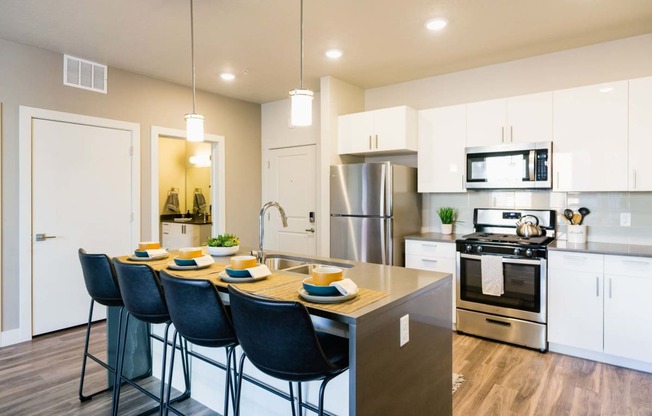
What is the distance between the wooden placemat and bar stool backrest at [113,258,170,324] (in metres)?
0.59

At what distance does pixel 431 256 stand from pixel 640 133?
1.91 meters

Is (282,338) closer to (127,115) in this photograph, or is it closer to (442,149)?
(442,149)

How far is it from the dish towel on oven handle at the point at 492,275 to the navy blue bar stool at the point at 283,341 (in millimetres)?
2310

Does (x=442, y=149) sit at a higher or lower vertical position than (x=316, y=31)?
lower

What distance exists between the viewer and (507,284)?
334 cm

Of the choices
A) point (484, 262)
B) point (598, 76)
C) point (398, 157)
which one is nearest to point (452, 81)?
point (398, 157)

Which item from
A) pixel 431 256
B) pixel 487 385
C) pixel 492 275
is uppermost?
pixel 431 256

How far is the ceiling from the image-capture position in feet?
9.08

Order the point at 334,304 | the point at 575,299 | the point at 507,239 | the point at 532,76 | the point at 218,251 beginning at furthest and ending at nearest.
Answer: the point at 532,76
the point at 507,239
the point at 575,299
the point at 218,251
the point at 334,304

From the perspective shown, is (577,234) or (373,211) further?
(373,211)

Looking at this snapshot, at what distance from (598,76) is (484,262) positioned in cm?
192

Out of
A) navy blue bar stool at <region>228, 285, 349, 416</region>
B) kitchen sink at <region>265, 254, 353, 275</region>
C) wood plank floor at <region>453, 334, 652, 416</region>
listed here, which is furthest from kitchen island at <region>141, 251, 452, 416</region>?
wood plank floor at <region>453, 334, 652, 416</region>

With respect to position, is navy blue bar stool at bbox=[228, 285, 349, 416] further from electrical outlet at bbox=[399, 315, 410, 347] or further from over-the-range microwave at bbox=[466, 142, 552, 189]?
over-the-range microwave at bbox=[466, 142, 552, 189]

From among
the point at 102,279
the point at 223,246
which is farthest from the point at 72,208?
the point at 223,246
